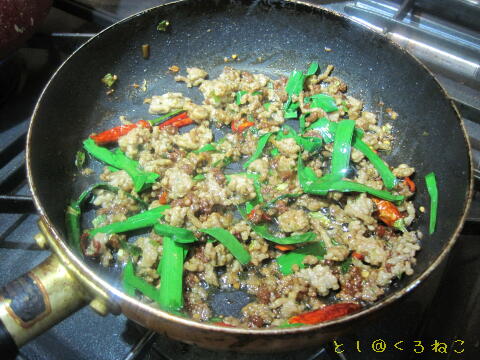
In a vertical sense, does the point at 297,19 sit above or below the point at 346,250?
above

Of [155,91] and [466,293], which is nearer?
[466,293]

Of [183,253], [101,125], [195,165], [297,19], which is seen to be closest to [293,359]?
[183,253]

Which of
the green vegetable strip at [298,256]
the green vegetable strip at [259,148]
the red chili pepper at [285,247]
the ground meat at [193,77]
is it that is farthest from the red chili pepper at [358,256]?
the ground meat at [193,77]

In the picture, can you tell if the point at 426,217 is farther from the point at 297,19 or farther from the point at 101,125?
the point at 101,125

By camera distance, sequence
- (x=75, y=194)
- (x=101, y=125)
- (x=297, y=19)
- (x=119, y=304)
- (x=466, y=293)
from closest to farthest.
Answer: (x=119, y=304) < (x=466, y=293) < (x=75, y=194) < (x=101, y=125) < (x=297, y=19)

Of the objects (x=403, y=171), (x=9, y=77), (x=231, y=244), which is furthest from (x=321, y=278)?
(x=9, y=77)

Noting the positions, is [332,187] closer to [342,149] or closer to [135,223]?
[342,149]

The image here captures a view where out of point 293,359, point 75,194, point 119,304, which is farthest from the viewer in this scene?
point 75,194
